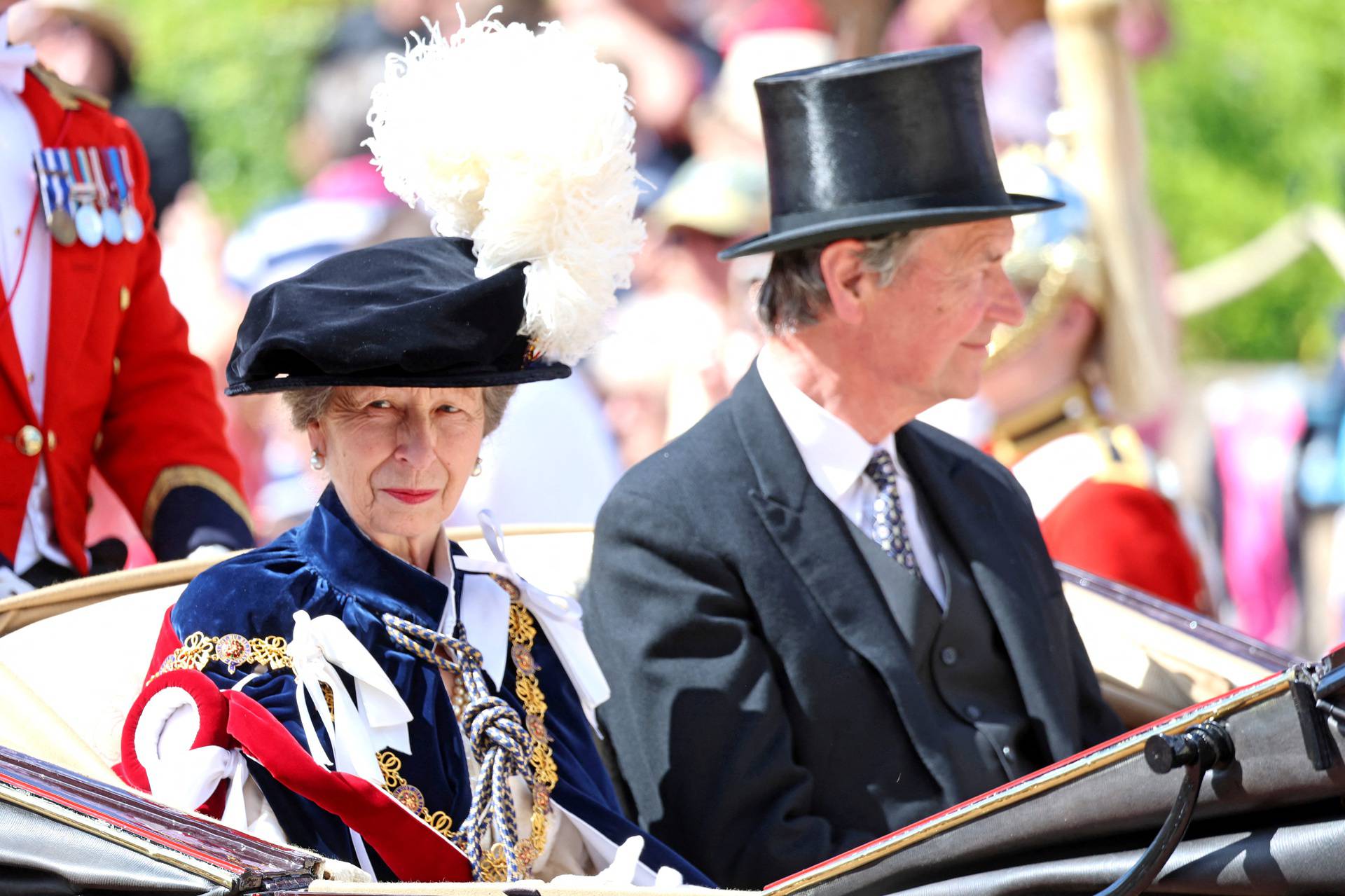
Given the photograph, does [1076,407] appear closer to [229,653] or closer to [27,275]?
[27,275]

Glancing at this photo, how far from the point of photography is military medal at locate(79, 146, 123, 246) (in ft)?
11.0

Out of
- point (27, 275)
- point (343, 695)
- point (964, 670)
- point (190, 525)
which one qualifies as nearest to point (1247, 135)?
point (964, 670)

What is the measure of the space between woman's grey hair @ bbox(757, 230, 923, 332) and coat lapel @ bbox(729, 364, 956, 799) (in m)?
0.20

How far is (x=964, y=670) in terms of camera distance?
3.24 m

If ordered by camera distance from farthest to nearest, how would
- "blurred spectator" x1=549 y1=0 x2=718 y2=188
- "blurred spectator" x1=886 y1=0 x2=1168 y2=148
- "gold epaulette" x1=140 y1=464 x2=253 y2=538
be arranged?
"blurred spectator" x1=549 y1=0 x2=718 y2=188 < "blurred spectator" x1=886 y1=0 x2=1168 y2=148 < "gold epaulette" x1=140 y1=464 x2=253 y2=538

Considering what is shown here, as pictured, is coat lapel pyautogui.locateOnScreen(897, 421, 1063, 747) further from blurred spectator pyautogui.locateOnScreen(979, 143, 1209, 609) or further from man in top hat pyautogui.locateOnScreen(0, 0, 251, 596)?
man in top hat pyautogui.locateOnScreen(0, 0, 251, 596)

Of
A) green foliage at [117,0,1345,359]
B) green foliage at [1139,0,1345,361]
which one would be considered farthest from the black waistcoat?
green foliage at [1139,0,1345,361]

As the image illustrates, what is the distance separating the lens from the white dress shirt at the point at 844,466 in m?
3.31

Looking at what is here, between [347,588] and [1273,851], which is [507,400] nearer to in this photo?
[347,588]

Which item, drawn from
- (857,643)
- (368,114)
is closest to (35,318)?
(368,114)

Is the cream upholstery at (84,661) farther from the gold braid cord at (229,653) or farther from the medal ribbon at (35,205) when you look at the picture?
the medal ribbon at (35,205)

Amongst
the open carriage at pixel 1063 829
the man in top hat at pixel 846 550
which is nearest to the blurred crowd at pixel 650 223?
the man in top hat at pixel 846 550

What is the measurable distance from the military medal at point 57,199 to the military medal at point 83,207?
0.03 feet

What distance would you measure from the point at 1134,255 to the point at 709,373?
1.24m
